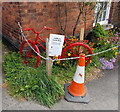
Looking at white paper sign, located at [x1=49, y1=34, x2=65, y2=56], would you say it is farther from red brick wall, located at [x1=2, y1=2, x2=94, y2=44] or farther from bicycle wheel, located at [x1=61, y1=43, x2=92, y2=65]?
red brick wall, located at [x1=2, y1=2, x2=94, y2=44]

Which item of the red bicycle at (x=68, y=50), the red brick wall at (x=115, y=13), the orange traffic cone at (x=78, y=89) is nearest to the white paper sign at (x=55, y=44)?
the red bicycle at (x=68, y=50)

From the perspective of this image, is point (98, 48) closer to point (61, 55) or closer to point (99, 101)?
point (61, 55)

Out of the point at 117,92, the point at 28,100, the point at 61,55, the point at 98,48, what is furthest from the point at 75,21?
the point at 28,100

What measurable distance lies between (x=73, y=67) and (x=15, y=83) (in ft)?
5.35

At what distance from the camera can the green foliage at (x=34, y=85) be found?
292 centimetres

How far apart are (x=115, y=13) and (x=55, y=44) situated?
4.46 metres

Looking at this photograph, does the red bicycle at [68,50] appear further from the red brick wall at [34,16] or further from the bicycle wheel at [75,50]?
the red brick wall at [34,16]

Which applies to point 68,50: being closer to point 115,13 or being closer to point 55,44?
point 55,44

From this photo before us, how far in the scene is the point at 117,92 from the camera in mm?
3475

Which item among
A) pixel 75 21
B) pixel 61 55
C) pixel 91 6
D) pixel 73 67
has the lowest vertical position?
pixel 73 67

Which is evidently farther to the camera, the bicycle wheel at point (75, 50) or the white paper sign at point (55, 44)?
the bicycle wheel at point (75, 50)

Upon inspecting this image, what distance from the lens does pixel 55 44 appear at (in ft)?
12.3

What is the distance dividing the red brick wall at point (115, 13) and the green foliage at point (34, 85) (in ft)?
16.2

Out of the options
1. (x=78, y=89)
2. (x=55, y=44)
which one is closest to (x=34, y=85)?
(x=78, y=89)
